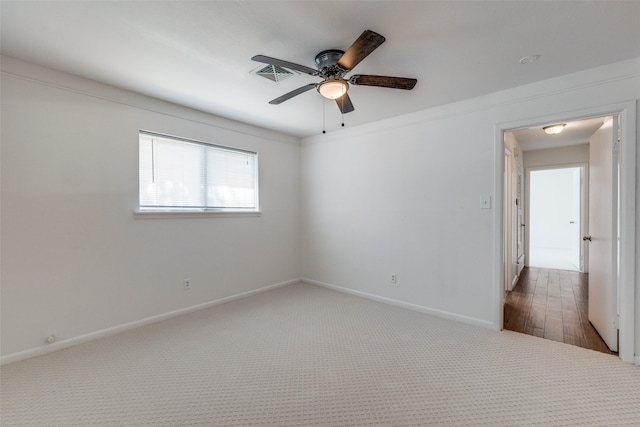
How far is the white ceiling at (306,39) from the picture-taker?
1.63m

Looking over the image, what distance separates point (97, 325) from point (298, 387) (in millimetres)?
2135

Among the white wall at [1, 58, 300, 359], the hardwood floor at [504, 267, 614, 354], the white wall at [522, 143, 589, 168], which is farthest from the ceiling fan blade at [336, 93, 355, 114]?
the white wall at [522, 143, 589, 168]

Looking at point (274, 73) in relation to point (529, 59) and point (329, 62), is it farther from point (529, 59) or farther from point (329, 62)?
point (529, 59)

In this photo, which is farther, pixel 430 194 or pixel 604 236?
pixel 430 194

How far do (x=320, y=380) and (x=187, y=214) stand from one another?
238cm

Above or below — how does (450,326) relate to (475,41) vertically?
below

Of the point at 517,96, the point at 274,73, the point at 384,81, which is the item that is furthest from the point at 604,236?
the point at 274,73

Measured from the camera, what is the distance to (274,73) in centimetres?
234

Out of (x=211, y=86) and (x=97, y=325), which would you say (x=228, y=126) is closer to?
(x=211, y=86)

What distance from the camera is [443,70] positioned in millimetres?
2346

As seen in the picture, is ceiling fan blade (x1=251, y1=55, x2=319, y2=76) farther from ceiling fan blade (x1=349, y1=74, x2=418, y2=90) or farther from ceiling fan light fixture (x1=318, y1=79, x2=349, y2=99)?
ceiling fan blade (x1=349, y1=74, x2=418, y2=90)

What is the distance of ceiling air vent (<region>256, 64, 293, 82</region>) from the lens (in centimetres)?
226

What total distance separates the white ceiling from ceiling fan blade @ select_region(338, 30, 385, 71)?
0.22 m

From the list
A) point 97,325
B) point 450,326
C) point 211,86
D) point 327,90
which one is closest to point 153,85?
point 211,86
